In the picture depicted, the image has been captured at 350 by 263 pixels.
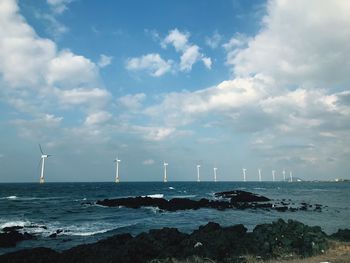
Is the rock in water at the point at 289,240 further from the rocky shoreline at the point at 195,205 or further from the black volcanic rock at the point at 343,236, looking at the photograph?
the rocky shoreline at the point at 195,205

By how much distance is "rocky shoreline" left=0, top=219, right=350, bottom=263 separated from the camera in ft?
64.1

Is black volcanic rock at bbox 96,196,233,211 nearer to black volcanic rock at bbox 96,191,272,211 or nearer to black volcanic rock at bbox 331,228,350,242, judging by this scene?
black volcanic rock at bbox 96,191,272,211

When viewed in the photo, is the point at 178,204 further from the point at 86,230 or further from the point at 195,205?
the point at 86,230

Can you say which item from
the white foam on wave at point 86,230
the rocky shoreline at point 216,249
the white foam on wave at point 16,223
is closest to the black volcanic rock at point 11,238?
the white foam on wave at point 86,230

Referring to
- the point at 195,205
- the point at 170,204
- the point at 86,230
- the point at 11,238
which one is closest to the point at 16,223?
the point at 86,230

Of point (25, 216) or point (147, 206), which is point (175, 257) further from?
point (147, 206)

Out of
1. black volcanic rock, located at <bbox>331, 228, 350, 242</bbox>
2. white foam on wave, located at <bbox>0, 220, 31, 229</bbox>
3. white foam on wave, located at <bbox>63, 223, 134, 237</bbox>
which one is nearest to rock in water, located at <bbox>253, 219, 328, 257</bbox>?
black volcanic rock, located at <bbox>331, 228, 350, 242</bbox>

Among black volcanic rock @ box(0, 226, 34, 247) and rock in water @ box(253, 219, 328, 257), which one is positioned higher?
rock in water @ box(253, 219, 328, 257)

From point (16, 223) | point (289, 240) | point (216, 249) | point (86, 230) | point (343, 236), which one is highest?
point (289, 240)

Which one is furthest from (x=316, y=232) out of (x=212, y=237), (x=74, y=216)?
(x=74, y=216)

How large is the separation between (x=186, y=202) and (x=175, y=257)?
5226cm

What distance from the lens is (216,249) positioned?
20797 millimetres

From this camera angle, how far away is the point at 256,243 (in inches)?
817

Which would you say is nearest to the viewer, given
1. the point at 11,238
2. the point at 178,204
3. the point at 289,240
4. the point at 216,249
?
the point at 289,240
